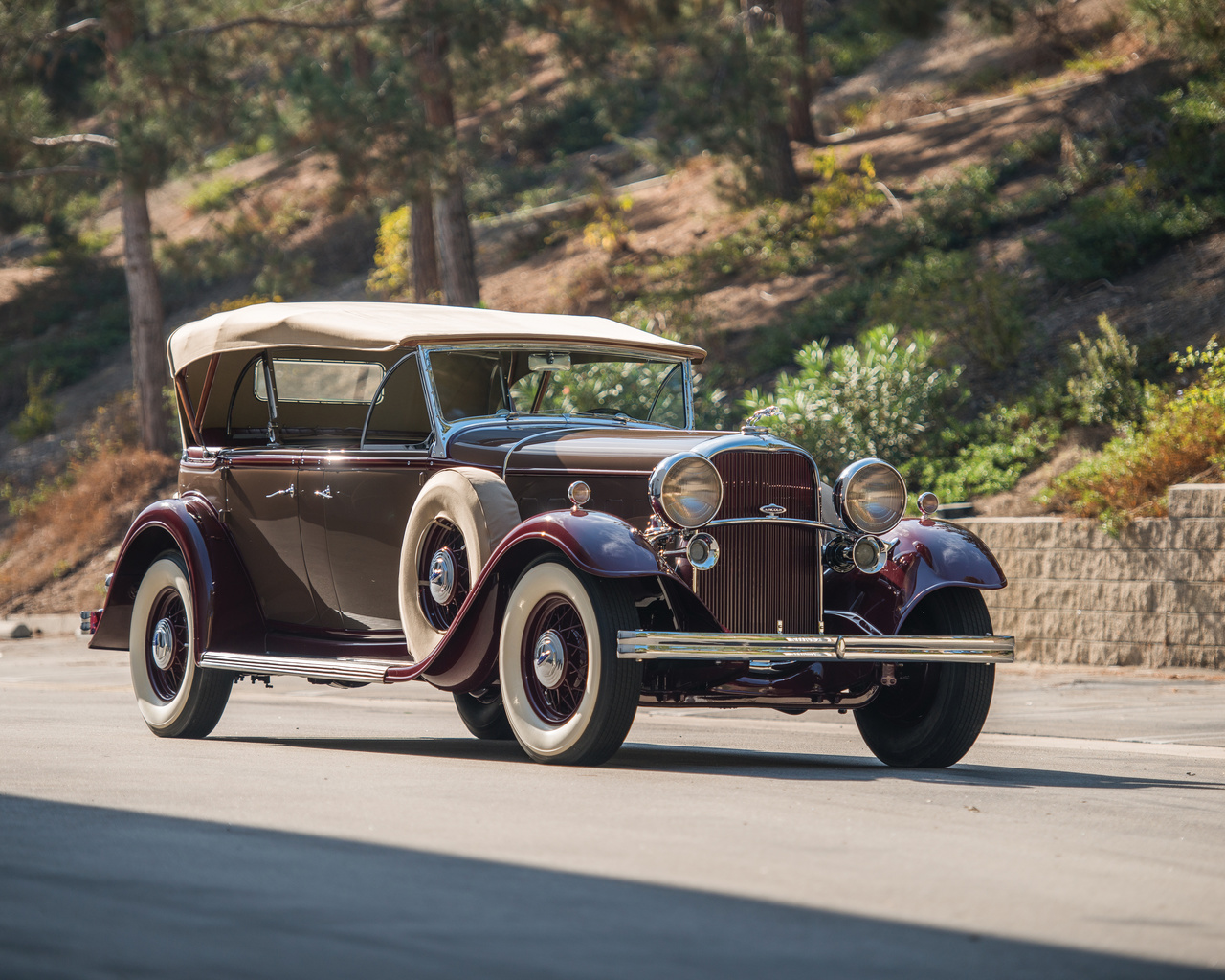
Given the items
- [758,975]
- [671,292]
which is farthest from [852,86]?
[758,975]

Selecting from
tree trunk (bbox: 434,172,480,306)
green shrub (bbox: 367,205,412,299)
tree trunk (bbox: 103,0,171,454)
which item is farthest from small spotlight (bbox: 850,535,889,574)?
green shrub (bbox: 367,205,412,299)

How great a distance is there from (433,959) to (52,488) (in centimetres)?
2419

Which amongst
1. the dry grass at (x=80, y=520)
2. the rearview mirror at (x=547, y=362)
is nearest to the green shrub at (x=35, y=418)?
the dry grass at (x=80, y=520)

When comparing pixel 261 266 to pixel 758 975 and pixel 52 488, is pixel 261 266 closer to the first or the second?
pixel 52 488

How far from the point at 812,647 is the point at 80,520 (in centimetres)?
1999

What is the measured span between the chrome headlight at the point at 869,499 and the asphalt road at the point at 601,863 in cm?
119

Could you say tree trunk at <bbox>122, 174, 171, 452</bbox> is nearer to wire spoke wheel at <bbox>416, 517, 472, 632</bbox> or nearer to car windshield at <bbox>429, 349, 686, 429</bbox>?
car windshield at <bbox>429, 349, 686, 429</bbox>

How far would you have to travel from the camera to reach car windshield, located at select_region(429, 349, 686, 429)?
27.0 ft

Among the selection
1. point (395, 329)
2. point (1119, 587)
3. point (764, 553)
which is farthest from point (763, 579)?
point (1119, 587)

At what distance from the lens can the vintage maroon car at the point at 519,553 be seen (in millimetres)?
6691

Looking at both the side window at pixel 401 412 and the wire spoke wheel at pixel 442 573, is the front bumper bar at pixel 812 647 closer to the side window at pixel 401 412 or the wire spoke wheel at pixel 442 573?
the wire spoke wheel at pixel 442 573

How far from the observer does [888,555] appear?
287 inches

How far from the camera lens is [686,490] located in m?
6.73

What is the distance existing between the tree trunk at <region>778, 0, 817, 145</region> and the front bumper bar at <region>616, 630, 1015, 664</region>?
784 inches
